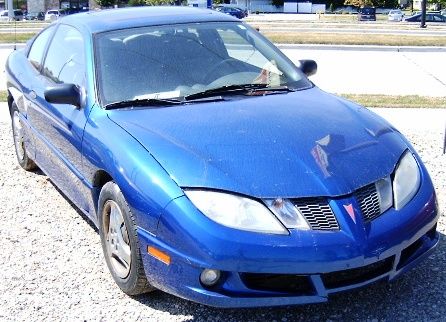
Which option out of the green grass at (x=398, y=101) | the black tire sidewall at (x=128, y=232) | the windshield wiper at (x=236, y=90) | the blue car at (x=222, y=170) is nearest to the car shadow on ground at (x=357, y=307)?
the black tire sidewall at (x=128, y=232)

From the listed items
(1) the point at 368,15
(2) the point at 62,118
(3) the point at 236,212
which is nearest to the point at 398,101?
(2) the point at 62,118

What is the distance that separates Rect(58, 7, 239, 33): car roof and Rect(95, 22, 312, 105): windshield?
0.27ft

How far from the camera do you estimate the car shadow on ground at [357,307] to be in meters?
3.29

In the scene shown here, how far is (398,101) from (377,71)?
4728 millimetres

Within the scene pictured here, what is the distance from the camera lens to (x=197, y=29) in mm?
4559

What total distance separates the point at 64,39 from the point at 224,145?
2182mm

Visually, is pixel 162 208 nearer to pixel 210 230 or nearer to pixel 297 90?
pixel 210 230

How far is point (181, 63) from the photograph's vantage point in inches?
165

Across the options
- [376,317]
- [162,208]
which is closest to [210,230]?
[162,208]

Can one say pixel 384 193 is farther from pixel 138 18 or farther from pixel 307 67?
pixel 138 18

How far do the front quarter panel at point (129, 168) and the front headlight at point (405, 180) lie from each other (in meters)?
1.15

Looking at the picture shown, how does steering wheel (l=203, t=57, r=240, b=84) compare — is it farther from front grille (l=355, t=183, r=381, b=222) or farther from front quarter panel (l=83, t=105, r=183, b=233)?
front grille (l=355, t=183, r=381, b=222)

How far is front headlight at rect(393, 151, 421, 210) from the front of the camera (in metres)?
3.23

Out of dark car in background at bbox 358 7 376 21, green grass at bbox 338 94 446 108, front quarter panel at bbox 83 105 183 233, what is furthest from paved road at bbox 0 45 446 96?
dark car in background at bbox 358 7 376 21
